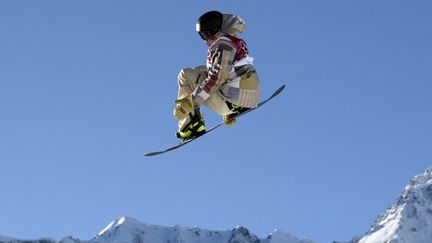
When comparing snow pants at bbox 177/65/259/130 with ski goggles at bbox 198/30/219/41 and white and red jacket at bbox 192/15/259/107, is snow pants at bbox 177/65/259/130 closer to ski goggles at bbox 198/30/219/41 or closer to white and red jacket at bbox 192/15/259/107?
white and red jacket at bbox 192/15/259/107

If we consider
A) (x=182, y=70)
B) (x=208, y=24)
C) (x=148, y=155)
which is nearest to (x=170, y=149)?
(x=148, y=155)

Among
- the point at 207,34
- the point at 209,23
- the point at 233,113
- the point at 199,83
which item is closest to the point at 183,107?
the point at 199,83

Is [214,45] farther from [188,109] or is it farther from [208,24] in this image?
[188,109]

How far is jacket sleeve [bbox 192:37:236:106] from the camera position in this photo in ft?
38.8

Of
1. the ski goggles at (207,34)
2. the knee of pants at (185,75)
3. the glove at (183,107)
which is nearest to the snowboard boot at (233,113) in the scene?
the glove at (183,107)

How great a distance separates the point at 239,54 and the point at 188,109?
3.55 feet

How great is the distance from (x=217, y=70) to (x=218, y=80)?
0.14 metres

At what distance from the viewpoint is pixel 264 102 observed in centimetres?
1285

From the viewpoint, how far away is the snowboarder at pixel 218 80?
38.6 feet

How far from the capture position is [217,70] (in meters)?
12.0

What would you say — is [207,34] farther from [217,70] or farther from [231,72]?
[231,72]

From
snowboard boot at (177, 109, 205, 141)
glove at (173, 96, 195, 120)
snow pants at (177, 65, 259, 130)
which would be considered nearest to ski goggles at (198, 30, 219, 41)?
snow pants at (177, 65, 259, 130)

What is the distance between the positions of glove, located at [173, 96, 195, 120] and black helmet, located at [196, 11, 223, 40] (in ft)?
3.96

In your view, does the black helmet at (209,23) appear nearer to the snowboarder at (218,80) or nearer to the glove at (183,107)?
the snowboarder at (218,80)
